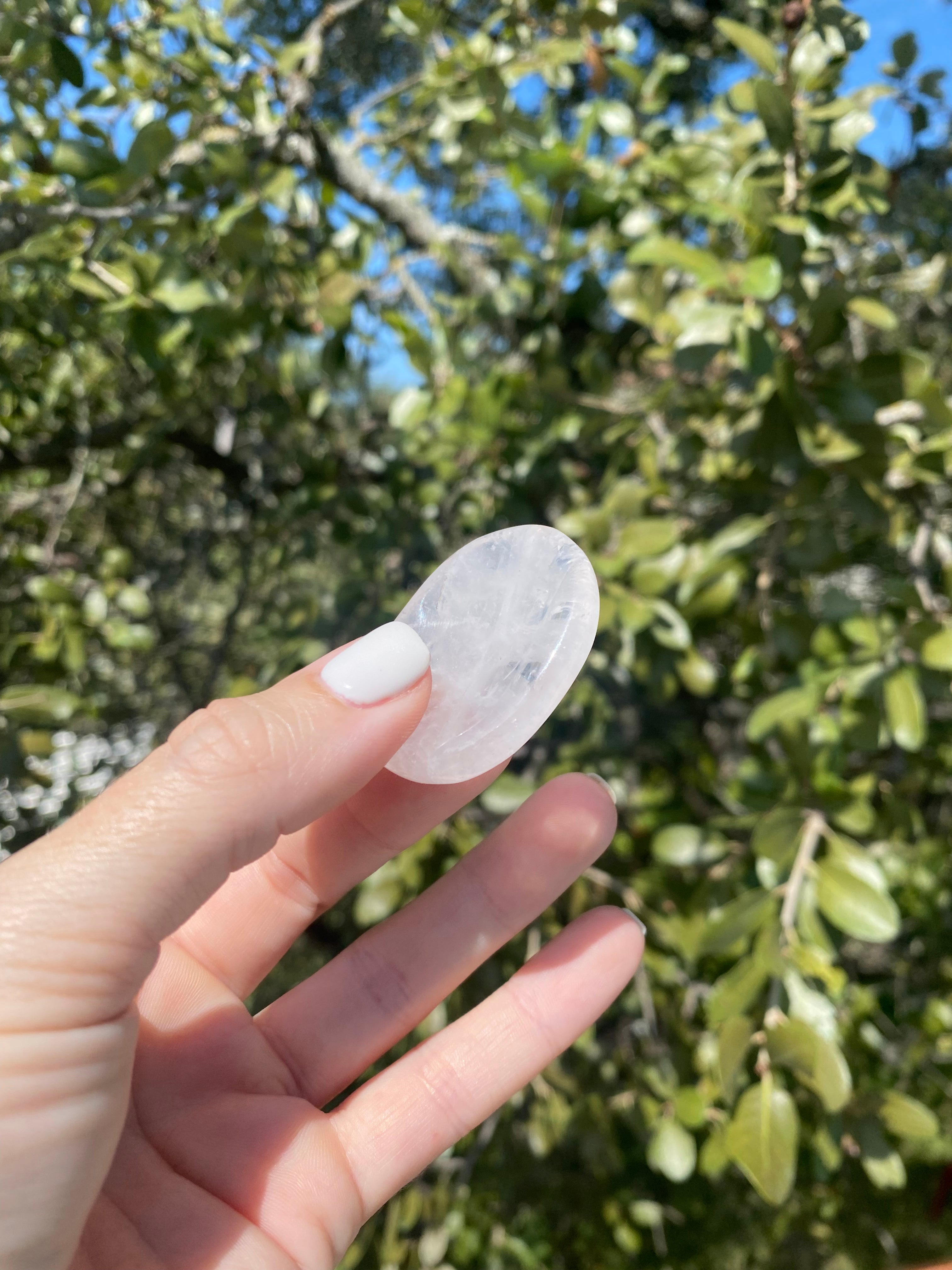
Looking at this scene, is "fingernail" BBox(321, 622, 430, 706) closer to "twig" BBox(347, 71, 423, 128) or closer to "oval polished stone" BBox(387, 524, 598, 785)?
"oval polished stone" BBox(387, 524, 598, 785)

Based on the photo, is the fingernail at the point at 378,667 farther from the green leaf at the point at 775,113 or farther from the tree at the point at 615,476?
the green leaf at the point at 775,113

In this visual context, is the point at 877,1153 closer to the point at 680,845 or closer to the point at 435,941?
the point at 680,845

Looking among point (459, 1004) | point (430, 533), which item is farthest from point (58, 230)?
point (459, 1004)

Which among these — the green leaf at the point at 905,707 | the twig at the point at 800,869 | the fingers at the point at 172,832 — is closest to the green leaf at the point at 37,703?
the fingers at the point at 172,832

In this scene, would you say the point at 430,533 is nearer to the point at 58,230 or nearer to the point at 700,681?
the point at 700,681

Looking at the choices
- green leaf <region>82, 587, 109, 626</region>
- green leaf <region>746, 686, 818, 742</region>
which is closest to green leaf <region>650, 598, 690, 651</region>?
A: green leaf <region>746, 686, 818, 742</region>

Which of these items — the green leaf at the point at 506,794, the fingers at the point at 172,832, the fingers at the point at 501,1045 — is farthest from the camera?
the green leaf at the point at 506,794

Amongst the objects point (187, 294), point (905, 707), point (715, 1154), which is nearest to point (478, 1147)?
point (715, 1154)
